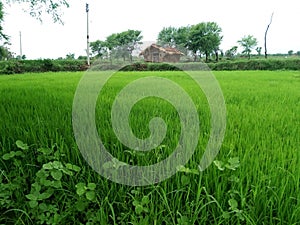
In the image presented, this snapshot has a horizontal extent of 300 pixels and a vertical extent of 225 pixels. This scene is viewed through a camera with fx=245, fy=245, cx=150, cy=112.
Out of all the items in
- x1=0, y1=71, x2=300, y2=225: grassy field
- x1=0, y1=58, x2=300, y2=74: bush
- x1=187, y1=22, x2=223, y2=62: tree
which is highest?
x1=187, y1=22, x2=223, y2=62: tree

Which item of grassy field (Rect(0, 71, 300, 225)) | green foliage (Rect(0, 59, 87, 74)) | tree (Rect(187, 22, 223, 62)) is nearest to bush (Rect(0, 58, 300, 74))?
green foliage (Rect(0, 59, 87, 74))

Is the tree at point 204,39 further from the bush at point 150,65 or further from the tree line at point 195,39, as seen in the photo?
the bush at point 150,65

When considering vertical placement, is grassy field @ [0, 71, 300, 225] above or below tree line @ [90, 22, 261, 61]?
below

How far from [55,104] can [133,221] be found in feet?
5.86

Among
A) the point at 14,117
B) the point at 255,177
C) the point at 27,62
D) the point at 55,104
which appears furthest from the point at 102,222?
the point at 27,62

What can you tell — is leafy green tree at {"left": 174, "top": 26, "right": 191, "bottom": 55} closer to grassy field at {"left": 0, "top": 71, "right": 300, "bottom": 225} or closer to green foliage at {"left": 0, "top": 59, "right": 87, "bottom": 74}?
green foliage at {"left": 0, "top": 59, "right": 87, "bottom": 74}

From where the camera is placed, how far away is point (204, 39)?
87.8 ft

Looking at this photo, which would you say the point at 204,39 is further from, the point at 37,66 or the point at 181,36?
the point at 37,66

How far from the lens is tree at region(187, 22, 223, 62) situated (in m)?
27.0

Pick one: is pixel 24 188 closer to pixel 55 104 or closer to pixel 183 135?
pixel 183 135

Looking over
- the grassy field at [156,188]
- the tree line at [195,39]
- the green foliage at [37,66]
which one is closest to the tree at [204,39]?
the tree line at [195,39]

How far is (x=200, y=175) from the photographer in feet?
3.14

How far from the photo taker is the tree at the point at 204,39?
2697 cm

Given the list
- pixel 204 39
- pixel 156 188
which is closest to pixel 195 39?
pixel 204 39
